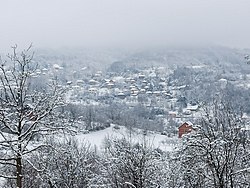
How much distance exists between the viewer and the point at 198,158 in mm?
9508

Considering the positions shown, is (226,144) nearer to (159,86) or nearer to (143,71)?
(159,86)

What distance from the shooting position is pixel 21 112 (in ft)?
25.1

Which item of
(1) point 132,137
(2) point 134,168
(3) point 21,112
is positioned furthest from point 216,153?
(1) point 132,137

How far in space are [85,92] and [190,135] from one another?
129681 millimetres

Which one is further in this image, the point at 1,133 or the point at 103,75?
the point at 103,75

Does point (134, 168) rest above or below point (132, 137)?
above

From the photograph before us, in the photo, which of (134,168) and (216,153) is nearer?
(216,153)

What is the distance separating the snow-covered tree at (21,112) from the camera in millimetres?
7406

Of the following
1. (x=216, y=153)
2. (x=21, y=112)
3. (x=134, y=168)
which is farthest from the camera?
(x=134, y=168)

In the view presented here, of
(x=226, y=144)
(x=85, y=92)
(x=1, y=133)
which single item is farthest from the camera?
(x=85, y=92)

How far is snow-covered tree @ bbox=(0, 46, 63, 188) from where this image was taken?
24.3ft

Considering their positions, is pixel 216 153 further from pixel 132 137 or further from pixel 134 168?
pixel 132 137

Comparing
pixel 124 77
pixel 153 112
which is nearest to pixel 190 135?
pixel 153 112

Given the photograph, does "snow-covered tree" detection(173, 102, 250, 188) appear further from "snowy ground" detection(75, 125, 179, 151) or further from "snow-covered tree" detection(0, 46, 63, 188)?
"snowy ground" detection(75, 125, 179, 151)
